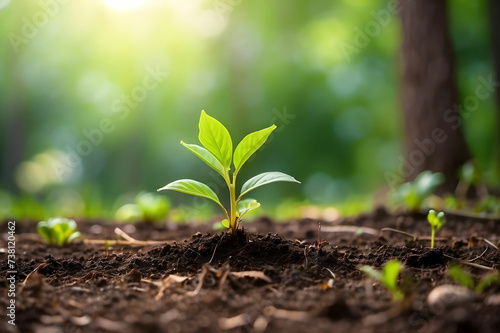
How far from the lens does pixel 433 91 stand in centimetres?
438

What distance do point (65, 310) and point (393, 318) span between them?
88 centimetres

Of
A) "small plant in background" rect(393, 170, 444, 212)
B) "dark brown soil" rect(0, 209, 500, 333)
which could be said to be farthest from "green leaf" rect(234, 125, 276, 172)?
"small plant in background" rect(393, 170, 444, 212)

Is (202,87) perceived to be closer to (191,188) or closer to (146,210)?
(146,210)

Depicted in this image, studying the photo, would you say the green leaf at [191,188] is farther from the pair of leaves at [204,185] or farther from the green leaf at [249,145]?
the green leaf at [249,145]

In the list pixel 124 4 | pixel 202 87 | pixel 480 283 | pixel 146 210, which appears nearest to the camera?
pixel 480 283

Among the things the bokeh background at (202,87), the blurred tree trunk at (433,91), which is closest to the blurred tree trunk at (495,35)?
the blurred tree trunk at (433,91)

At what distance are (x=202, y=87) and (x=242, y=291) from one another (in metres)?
13.7

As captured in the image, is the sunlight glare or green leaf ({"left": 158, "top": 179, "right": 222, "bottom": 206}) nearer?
green leaf ({"left": 158, "top": 179, "right": 222, "bottom": 206})

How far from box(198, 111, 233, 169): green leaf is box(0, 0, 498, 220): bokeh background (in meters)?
9.66

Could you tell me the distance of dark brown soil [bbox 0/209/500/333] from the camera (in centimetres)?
107

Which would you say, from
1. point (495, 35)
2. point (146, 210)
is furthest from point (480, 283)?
point (495, 35)

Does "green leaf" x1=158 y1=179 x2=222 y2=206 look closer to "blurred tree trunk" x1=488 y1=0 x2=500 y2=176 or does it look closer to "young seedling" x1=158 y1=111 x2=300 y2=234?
"young seedling" x1=158 y1=111 x2=300 y2=234

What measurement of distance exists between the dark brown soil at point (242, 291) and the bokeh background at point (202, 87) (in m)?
9.49

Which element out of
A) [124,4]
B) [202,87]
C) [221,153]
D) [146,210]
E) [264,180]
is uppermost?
[124,4]
